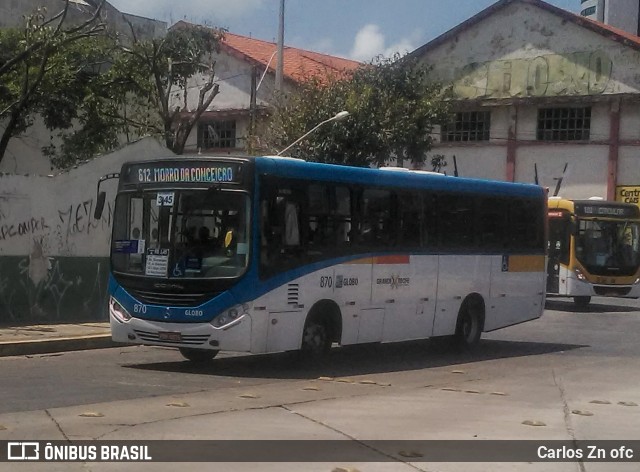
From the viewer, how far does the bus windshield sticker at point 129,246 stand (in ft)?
45.9

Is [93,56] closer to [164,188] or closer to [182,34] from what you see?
[182,34]

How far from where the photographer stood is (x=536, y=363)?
16.7 m

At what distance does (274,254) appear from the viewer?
13680 millimetres

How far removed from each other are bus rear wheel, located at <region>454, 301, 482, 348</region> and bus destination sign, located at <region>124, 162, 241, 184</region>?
5.94m

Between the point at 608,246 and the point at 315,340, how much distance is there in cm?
1703

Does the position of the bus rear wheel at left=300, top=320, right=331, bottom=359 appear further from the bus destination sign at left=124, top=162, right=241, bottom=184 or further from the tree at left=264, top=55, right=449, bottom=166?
the tree at left=264, top=55, right=449, bottom=166

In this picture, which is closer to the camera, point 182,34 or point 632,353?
point 632,353

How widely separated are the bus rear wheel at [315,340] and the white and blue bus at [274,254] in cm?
2

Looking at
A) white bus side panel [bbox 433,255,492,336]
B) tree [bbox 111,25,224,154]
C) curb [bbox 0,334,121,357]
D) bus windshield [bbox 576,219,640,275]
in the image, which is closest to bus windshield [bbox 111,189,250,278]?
curb [bbox 0,334,121,357]

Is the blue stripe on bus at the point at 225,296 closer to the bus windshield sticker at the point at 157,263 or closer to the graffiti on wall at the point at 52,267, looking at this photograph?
the bus windshield sticker at the point at 157,263

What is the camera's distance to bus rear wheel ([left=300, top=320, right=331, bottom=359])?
47.3ft

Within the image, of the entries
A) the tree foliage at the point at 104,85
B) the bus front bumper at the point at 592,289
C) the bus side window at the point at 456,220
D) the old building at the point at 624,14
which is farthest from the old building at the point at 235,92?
the bus side window at the point at 456,220

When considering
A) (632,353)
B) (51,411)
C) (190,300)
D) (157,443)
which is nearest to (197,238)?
(190,300)

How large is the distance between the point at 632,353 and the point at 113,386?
10.4 m
